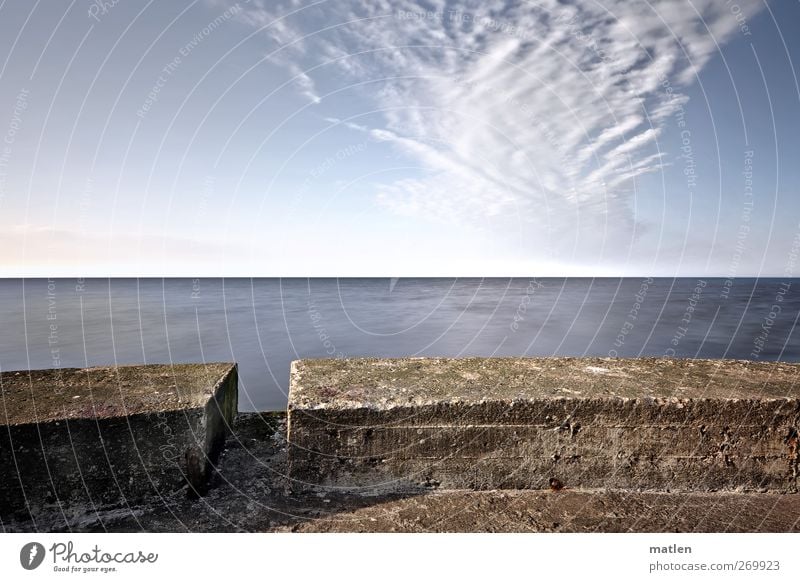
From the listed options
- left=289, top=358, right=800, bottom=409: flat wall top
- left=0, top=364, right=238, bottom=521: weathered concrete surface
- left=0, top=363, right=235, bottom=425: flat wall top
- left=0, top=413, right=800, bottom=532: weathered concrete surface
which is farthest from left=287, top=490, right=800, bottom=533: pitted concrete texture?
left=0, top=363, right=235, bottom=425: flat wall top

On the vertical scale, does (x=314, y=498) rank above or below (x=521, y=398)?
below

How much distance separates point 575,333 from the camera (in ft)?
69.8

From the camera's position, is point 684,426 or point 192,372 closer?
point 684,426

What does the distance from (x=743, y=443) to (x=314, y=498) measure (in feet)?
7.67

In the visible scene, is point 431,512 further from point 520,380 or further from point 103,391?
point 103,391

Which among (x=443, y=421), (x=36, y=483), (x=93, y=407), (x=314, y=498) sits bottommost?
(x=314, y=498)

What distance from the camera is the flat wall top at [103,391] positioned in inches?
84.9

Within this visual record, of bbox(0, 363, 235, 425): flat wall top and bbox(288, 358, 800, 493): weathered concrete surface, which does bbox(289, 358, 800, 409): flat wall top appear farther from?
bbox(0, 363, 235, 425): flat wall top

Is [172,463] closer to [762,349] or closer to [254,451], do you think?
[254,451]

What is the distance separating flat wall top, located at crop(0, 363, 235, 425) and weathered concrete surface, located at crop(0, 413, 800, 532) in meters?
0.47

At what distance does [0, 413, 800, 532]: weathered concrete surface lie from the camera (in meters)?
2.01

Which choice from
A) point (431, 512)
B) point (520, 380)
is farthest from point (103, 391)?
point (520, 380)

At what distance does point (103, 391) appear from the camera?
94.6 inches

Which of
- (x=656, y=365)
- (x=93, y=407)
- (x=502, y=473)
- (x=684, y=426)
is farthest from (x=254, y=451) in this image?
(x=656, y=365)
